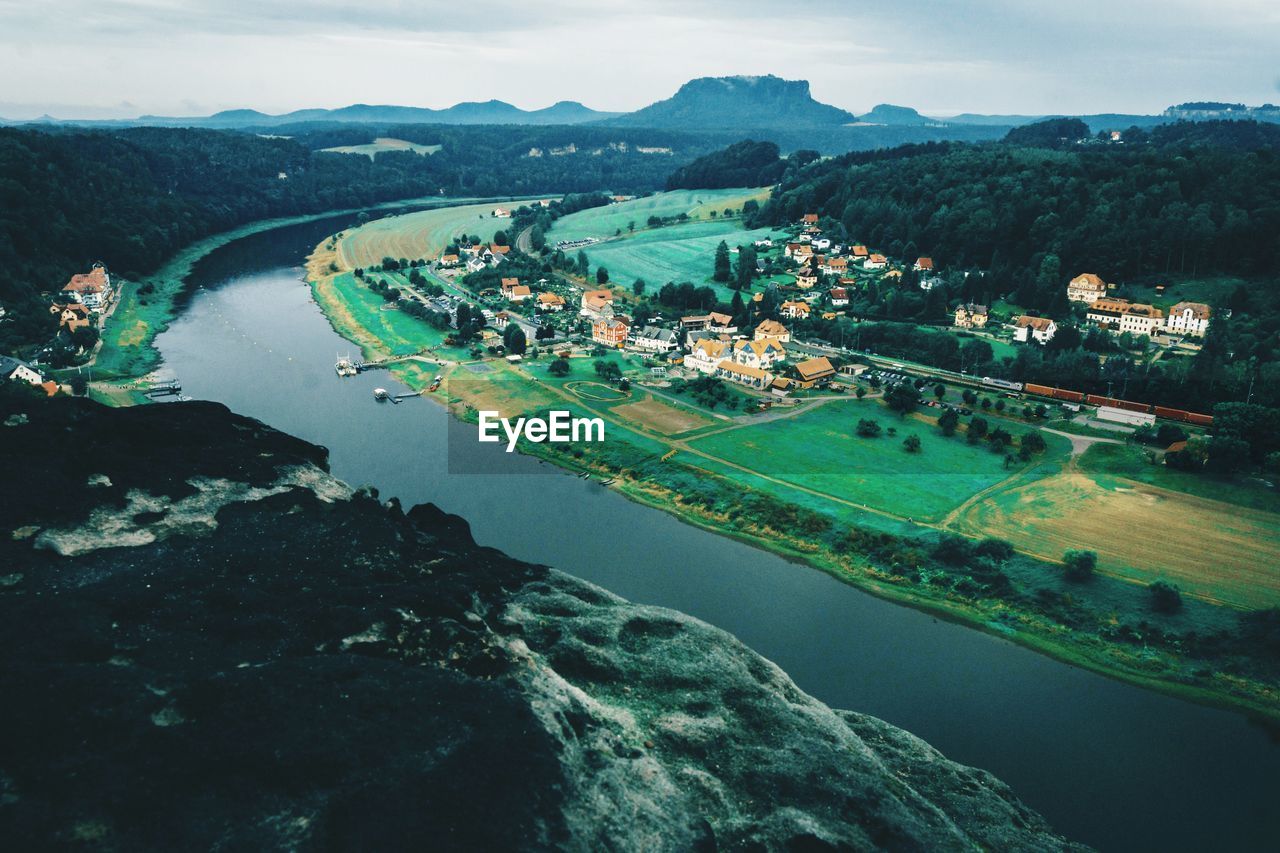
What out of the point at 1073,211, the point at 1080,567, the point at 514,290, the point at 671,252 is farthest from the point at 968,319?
the point at 671,252

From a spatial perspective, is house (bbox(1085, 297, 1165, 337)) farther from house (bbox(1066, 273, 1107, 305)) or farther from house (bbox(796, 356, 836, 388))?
house (bbox(796, 356, 836, 388))

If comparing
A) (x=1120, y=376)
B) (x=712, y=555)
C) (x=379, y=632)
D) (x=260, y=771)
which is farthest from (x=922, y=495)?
(x=260, y=771)

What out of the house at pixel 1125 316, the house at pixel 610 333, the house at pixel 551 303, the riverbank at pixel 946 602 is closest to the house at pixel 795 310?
the house at pixel 610 333

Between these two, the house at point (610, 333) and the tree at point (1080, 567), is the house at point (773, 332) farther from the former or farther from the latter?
the tree at point (1080, 567)

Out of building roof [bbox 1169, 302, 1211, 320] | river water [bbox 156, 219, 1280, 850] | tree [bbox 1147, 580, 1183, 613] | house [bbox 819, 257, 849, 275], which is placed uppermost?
house [bbox 819, 257, 849, 275]

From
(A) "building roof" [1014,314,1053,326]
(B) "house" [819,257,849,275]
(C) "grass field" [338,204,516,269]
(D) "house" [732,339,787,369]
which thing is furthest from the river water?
(C) "grass field" [338,204,516,269]

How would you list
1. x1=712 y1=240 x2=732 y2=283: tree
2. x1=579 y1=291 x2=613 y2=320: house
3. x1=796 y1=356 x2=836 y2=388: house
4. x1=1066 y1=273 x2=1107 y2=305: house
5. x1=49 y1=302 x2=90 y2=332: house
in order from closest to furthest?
1. x1=796 y1=356 x2=836 y2=388: house
2. x1=49 y1=302 x2=90 y2=332: house
3. x1=1066 y1=273 x2=1107 y2=305: house
4. x1=579 y1=291 x2=613 y2=320: house
5. x1=712 y1=240 x2=732 y2=283: tree
